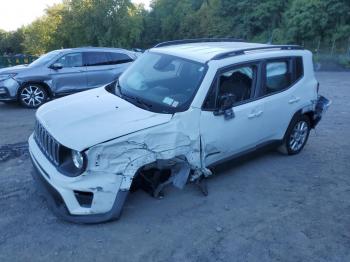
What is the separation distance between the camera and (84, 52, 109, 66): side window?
10.0m

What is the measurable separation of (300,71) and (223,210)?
109 inches

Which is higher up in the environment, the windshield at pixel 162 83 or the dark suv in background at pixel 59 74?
the windshield at pixel 162 83

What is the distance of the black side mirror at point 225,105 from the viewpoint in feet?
14.3

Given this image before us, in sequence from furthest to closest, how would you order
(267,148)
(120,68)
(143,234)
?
(120,68), (267,148), (143,234)

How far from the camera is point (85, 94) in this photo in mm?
4895

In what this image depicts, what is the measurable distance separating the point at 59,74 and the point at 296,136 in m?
6.33

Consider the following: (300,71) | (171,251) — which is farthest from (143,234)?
(300,71)

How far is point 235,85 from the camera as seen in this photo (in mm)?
4742

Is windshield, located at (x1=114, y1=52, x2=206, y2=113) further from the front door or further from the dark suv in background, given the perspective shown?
the dark suv in background

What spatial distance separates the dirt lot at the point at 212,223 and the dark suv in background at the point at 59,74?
4.07 meters

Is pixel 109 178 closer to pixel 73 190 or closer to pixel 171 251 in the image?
pixel 73 190

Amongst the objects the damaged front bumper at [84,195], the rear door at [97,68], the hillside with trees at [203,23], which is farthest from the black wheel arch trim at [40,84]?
the hillside with trees at [203,23]

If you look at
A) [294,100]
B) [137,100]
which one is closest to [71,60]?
[137,100]

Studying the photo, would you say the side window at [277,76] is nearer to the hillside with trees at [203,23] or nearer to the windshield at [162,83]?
the windshield at [162,83]
